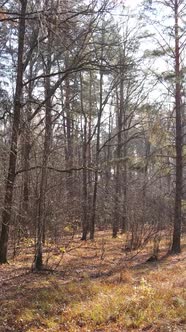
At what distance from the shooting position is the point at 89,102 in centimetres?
2056

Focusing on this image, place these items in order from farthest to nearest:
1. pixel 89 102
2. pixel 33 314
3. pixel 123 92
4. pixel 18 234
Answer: pixel 123 92 → pixel 89 102 → pixel 18 234 → pixel 33 314

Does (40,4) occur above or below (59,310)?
above

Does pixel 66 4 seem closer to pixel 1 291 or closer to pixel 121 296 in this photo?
pixel 121 296

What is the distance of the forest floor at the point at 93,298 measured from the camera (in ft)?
18.8

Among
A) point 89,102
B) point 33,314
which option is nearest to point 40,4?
point 33,314

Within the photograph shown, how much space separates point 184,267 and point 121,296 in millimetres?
3679

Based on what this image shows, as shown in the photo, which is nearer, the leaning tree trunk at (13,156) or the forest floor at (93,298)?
→ the forest floor at (93,298)

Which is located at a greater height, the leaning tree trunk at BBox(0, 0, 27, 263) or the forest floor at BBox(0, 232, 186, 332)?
the leaning tree trunk at BBox(0, 0, 27, 263)

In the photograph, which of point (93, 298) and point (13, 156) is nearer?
point (93, 298)

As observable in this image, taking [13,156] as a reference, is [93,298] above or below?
below

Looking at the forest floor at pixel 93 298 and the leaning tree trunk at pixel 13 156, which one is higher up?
the leaning tree trunk at pixel 13 156

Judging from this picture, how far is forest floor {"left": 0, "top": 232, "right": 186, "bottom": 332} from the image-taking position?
18.8 ft

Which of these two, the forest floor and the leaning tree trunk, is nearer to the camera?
the forest floor

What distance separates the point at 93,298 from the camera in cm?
698
